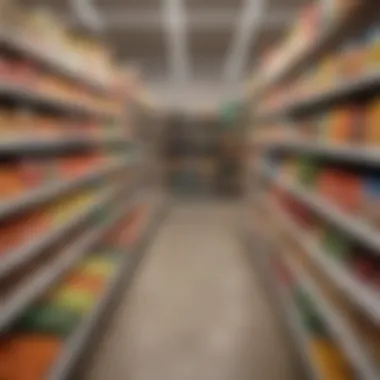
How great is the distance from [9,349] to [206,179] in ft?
32.1

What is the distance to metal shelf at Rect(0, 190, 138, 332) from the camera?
267cm

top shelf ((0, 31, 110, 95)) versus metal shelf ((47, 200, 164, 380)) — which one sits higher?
top shelf ((0, 31, 110, 95))

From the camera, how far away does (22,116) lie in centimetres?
328

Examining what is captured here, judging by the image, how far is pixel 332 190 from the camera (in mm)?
3461

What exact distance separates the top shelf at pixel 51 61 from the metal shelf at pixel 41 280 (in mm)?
1151

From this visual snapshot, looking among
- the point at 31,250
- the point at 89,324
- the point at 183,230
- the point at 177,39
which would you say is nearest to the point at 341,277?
the point at 31,250

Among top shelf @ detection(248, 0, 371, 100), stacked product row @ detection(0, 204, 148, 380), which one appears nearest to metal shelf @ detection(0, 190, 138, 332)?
stacked product row @ detection(0, 204, 148, 380)

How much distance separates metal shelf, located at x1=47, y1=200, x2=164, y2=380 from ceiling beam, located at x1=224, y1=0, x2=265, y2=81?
2.99m

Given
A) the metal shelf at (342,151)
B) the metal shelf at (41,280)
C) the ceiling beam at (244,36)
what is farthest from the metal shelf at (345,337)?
the ceiling beam at (244,36)

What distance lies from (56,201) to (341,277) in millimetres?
1910

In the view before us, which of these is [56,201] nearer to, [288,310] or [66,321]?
[66,321]

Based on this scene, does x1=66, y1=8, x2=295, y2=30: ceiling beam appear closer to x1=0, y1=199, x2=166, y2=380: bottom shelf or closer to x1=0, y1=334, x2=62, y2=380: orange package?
x1=0, y1=199, x2=166, y2=380: bottom shelf

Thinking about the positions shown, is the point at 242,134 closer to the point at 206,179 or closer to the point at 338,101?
the point at 206,179

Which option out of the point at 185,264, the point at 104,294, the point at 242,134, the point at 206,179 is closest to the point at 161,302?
the point at 104,294
